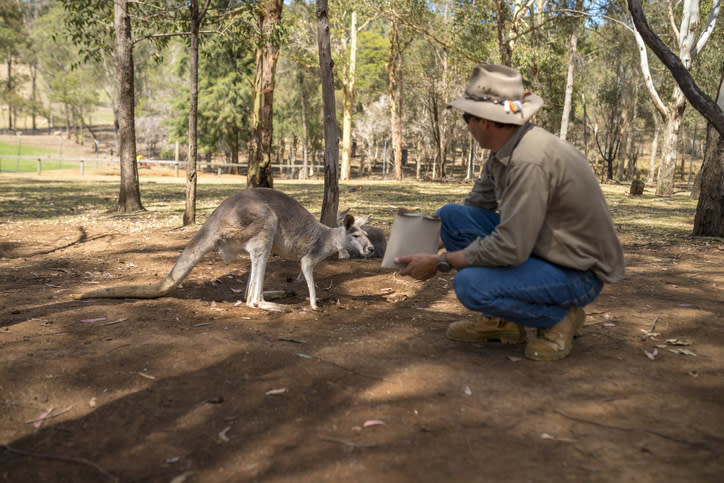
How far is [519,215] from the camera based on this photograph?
2451 mm

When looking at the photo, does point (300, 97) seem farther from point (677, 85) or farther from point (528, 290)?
point (528, 290)

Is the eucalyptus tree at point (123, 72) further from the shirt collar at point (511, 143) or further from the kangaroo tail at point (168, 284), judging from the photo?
the shirt collar at point (511, 143)

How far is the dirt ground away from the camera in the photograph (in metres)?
1.89

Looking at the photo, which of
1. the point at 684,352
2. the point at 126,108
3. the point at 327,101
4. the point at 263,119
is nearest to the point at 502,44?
the point at 263,119

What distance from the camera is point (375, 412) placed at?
223 cm

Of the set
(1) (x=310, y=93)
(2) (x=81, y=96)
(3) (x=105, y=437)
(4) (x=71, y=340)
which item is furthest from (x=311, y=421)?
(2) (x=81, y=96)

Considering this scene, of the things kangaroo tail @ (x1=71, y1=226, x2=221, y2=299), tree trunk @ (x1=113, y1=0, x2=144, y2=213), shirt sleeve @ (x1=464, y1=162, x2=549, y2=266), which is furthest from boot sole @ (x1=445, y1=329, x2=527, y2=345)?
tree trunk @ (x1=113, y1=0, x2=144, y2=213)

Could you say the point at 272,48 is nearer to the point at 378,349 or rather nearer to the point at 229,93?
the point at 378,349

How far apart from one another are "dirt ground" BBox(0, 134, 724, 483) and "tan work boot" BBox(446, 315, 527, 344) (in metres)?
0.08

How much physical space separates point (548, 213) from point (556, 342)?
2.28 feet

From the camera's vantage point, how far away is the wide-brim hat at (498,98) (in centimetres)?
255

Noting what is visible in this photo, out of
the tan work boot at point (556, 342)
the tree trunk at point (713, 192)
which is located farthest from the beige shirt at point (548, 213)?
the tree trunk at point (713, 192)

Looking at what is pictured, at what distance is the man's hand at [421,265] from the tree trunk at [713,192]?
6.44 metres

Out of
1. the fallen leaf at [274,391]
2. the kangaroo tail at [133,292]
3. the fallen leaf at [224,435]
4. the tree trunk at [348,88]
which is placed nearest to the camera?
the fallen leaf at [224,435]
